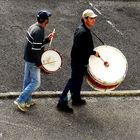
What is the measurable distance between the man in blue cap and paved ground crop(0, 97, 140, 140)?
0.76 ft

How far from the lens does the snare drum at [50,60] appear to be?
908cm

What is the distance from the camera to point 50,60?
30.0 feet

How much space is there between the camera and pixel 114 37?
13.3 metres

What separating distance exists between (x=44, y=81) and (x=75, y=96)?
1069mm

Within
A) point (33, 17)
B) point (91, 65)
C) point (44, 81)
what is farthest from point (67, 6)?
point (91, 65)

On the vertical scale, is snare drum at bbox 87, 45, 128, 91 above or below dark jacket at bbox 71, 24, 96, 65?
below

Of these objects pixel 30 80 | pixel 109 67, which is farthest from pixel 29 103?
pixel 109 67

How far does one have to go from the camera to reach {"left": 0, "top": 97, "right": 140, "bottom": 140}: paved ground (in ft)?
28.7

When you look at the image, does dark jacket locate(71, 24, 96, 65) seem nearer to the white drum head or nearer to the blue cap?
the white drum head

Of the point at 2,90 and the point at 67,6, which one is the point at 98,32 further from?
the point at 2,90

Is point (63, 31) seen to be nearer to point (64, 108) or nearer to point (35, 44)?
point (64, 108)

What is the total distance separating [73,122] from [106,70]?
119cm

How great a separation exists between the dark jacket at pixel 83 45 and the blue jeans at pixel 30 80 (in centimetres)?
81

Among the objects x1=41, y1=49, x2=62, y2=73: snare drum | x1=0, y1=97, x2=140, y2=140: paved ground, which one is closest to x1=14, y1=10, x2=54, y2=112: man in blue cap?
x1=41, y1=49, x2=62, y2=73: snare drum
